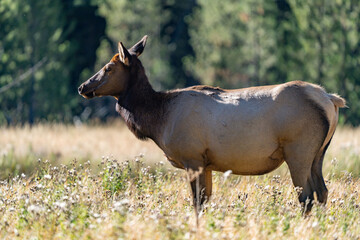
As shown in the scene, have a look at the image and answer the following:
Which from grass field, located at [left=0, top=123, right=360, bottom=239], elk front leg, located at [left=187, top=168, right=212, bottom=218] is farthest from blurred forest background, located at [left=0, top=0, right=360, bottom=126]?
elk front leg, located at [left=187, top=168, right=212, bottom=218]

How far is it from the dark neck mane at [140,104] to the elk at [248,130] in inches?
0.8

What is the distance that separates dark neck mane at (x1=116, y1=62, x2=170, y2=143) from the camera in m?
8.21

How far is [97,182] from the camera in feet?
27.6

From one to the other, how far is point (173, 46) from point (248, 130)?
81.2ft

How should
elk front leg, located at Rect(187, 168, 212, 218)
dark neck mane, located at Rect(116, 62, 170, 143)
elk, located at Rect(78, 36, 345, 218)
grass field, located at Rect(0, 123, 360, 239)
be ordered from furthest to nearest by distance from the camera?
dark neck mane, located at Rect(116, 62, 170, 143)
elk front leg, located at Rect(187, 168, 212, 218)
elk, located at Rect(78, 36, 345, 218)
grass field, located at Rect(0, 123, 360, 239)

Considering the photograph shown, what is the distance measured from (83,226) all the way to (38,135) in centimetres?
1269

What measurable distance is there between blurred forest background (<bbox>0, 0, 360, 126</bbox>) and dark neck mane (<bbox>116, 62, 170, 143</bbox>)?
555 inches

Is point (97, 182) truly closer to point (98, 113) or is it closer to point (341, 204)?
point (341, 204)

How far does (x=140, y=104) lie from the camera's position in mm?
8328

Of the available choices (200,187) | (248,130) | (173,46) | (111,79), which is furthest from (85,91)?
(173,46)

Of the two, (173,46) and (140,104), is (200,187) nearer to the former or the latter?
(140,104)

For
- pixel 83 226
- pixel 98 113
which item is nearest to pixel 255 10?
pixel 98 113

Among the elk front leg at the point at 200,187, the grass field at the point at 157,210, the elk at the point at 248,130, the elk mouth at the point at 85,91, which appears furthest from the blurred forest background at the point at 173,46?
the elk front leg at the point at 200,187

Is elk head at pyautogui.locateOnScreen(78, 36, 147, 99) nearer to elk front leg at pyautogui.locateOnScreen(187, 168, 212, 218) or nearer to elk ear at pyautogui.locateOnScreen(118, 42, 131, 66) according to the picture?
elk ear at pyautogui.locateOnScreen(118, 42, 131, 66)
